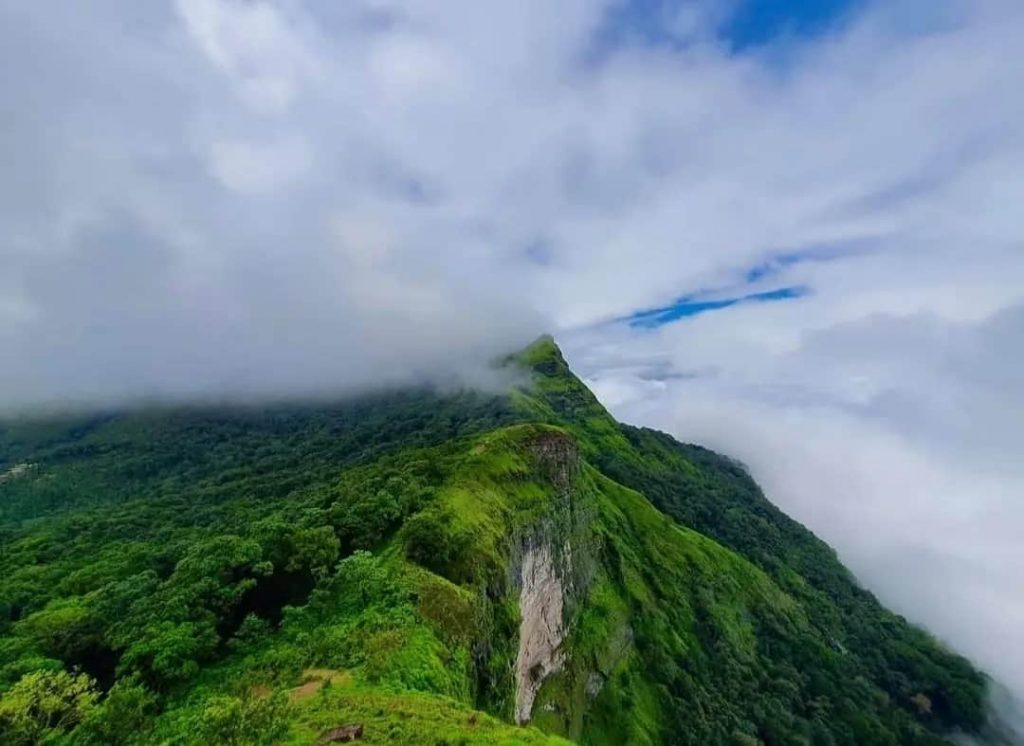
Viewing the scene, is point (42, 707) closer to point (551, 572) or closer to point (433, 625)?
point (433, 625)

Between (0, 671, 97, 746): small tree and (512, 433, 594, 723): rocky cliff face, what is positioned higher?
(0, 671, 97, 746): small tree

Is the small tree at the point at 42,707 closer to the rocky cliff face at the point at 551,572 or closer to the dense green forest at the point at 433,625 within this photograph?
the dense green forest at the point at 433,625

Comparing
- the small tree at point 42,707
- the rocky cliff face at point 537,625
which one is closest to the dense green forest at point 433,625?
the small tree at point 42,707

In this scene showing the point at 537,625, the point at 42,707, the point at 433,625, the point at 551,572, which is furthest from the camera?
the point at 551,572

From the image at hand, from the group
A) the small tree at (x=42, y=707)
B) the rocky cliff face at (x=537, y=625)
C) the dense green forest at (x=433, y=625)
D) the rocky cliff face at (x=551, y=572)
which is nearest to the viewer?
the small tree at (x=42, y=707)

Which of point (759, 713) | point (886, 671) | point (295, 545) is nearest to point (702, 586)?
point (759, 713)

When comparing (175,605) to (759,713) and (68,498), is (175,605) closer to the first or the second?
(759,713)

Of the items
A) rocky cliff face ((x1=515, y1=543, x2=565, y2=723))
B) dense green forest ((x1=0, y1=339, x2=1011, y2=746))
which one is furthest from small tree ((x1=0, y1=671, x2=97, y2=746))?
rocky cliff face ((x1=515, y1=543, x2=565, y2=723))

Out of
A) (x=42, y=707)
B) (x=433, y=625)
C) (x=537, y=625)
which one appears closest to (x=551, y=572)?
(x=537, y=625)

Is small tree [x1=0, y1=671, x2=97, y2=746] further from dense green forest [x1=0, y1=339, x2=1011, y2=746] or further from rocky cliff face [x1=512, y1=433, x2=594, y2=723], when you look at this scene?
rocky cliff face [x1=512, y1=433, x2=594, y2=723]
